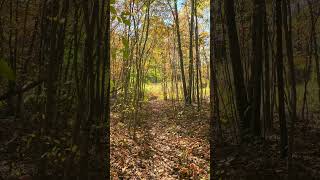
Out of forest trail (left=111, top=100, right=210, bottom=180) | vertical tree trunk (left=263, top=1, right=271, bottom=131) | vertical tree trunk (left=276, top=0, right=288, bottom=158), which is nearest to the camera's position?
vertical tree trunk (left=276, top=0, right=288, bottom=158)

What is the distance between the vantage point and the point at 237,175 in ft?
8.15

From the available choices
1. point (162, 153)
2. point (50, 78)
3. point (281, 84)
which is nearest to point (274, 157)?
point (281, 84)

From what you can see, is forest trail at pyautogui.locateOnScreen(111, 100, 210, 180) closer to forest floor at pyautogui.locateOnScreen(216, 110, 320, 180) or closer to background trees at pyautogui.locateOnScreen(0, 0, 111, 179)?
forest floor at pyautogui.locateOnScreen(216, 110, 320, 180)

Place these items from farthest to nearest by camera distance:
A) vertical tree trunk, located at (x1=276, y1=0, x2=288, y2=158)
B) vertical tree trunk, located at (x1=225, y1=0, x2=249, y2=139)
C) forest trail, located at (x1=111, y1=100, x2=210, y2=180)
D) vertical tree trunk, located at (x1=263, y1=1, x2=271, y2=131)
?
forest trail, located at (x1=111, y1=100, x2=210, y2=180) → vertical tree trunk, located at (x1=225, y1=0, x2=249, y2=139) → vertical tree trunk, located at (x1=263, y1=1, x2=271, y2=131) → vertical tree trunk, located at (x1=276, y1=0, x2=288, y2=158)

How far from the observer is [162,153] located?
5.21m

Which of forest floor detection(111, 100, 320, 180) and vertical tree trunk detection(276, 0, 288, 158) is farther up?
vertical tree trunk detection(276, 0, 288, 158)

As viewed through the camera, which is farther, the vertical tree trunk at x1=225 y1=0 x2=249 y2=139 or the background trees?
the vertical tree trunk at x1=225 y1=0 x2=249 y2=139

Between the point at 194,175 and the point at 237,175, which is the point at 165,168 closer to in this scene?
the point at 194,175

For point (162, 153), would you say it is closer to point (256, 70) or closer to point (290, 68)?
point (256, 70)

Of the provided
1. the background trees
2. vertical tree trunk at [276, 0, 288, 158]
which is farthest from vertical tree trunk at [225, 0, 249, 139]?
the background trees

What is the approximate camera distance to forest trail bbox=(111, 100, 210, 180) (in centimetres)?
411

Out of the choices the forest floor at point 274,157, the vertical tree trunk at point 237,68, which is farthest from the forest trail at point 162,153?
the vertical tree trunk at point 237,68

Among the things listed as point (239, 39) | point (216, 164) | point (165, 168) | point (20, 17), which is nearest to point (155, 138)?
point (165, 168)

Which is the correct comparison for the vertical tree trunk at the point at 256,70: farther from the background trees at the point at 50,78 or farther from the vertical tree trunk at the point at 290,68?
the background trees at the point at 50,78
